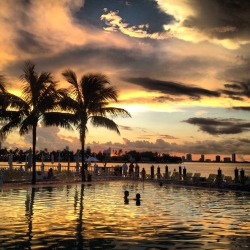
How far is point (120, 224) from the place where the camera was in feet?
46.9

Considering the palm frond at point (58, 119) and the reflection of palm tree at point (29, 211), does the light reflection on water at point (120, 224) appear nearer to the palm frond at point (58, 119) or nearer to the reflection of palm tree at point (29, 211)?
the reflection of palm tree at point (29, 211)

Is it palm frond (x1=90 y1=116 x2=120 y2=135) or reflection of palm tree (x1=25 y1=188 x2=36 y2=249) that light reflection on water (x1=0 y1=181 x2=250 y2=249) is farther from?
palm frond (x1=90 y1=116 x2=120 y2=135)

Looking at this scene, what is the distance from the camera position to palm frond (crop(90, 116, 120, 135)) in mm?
36875

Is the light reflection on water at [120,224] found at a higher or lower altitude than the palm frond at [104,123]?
lower

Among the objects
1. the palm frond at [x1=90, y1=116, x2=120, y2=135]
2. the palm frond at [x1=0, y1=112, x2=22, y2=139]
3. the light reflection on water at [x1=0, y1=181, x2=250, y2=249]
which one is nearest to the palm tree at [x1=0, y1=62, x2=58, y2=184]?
the palm frond at [x1=0, y1=112, x2=22, y2=139]

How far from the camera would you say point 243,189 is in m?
30.2

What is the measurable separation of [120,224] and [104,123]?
913 inches

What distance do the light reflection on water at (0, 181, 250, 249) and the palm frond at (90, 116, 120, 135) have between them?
1527cm

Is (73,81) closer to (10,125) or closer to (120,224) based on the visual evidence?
(10,125)

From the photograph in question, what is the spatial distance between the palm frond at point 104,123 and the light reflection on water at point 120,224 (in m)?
15.3

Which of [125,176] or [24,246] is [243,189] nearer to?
[125,176]

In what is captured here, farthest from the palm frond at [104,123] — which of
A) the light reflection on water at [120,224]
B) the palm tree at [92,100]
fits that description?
the light reflection on water at [120,224]

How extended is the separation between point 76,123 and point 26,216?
19.4 meters

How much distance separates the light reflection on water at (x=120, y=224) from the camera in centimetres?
1126
